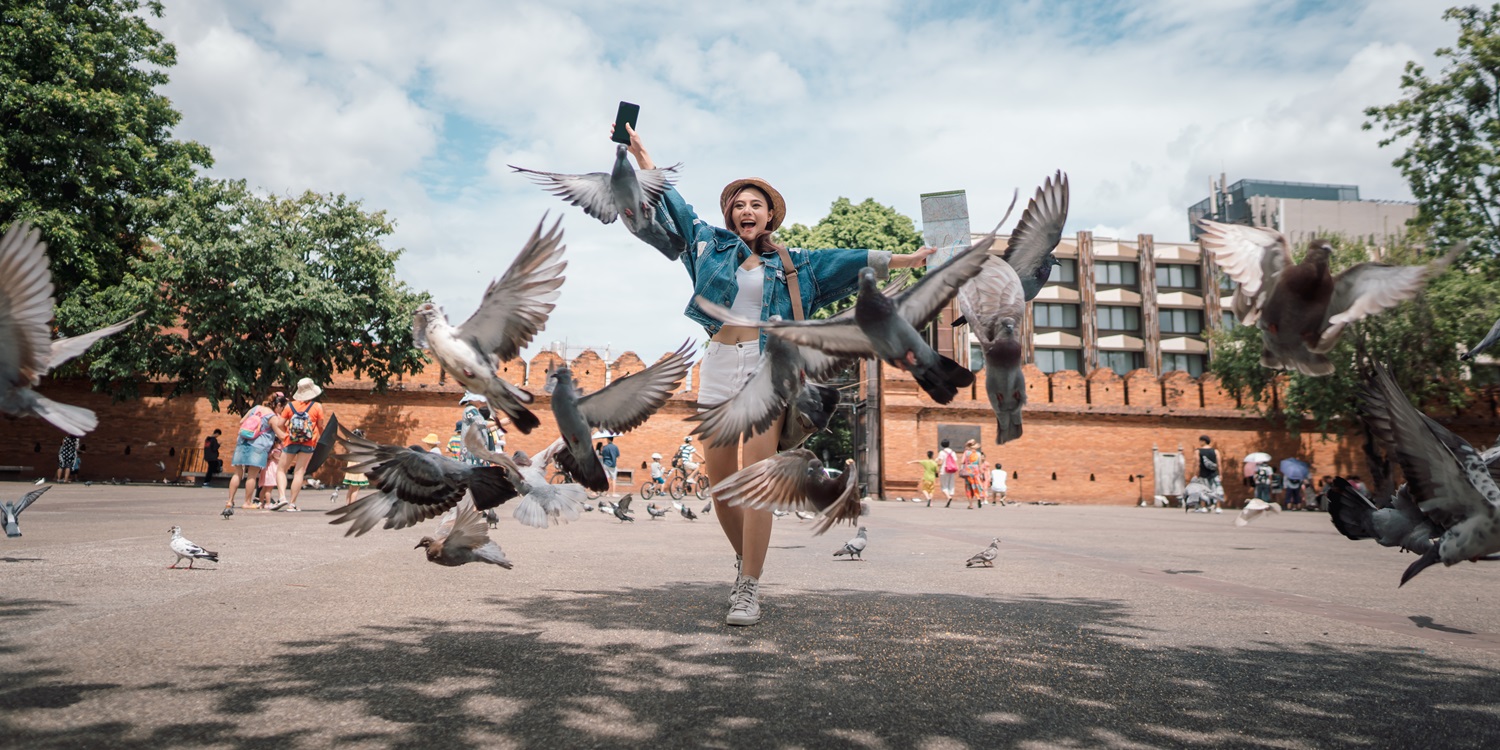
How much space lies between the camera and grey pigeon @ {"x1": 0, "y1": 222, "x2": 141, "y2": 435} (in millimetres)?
2396

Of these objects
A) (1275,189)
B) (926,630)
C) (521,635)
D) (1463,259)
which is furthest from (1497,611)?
(1275,189)

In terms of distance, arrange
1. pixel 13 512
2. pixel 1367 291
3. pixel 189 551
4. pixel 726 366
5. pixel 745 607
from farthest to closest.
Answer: pixel 13 512
pixel 189 551
pixel 745 607
pixel 726 366
pixel 1367 291

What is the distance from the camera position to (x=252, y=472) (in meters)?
13.2

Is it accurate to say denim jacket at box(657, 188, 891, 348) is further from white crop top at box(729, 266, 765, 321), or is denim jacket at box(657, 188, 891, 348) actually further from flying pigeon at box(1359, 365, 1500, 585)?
flying pigeon at box(1359, 365, 1500, 585)

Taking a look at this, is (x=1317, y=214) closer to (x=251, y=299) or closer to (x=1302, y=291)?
(x=251, y=299)

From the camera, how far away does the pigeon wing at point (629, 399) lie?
2477 mm

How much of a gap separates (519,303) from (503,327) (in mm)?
79

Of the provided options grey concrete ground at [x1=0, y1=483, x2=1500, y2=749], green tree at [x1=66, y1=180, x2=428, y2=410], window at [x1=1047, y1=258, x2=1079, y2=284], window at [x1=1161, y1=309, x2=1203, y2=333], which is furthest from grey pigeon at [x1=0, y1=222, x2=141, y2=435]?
window at [x1=1161, y1=309, x2=1203, y2=333]

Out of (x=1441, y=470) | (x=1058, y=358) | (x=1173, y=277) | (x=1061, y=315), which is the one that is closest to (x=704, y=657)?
(x=1441, y=470)

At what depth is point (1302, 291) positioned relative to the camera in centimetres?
222

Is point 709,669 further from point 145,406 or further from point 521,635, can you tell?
point 145,406

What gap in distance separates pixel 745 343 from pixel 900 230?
34602 mm

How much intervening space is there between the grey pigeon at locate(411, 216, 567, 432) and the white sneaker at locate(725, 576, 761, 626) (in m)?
2.10

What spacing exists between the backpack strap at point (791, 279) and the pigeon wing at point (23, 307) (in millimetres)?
2541
